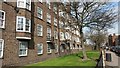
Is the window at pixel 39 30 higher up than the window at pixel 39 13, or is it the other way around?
the window at pixel 39 13

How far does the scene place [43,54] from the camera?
86.0ft

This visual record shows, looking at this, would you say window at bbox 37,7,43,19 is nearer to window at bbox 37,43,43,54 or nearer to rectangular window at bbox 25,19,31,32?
window at bbox 37,43,43,54

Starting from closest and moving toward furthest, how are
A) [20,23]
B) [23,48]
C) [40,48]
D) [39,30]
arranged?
[20,23], [23,48], [39,30], [40,48]

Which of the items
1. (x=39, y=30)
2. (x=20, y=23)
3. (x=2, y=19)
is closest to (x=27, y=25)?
(x=20, y=23)

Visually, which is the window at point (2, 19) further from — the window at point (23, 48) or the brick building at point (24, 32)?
the window at point (23, 48)

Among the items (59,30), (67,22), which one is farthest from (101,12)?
(59,30)

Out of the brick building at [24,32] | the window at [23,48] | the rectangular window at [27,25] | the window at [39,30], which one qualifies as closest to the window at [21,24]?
the brick building at [24,32]

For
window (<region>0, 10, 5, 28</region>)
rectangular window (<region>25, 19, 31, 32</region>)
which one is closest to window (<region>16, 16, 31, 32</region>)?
rectangular window (<region>25, 19, 31, 32</region>)

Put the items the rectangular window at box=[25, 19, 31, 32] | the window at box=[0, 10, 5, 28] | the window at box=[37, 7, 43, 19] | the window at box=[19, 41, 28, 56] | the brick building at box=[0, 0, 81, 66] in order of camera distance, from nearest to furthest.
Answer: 1. the window at box=[0, 10, 5, 28]
2. the brick building at box=[0, 0, 81, 66]
3. the window at box=[19, 41, 28, 56]
4. the rectangular window at box=[25, 19, 31, 32]
5. the window at box=[37, 7, 43, 19]

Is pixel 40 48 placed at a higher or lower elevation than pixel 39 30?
lower

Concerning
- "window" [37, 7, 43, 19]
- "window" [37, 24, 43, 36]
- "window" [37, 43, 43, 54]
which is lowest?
"window" [37, 43, 43, 54]

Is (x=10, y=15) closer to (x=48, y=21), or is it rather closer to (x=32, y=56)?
(x=32, y=56)

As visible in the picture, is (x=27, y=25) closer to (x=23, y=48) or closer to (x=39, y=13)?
(x=23, y=48)

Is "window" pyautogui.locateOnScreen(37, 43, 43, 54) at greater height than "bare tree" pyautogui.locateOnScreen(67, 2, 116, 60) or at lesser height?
lesser
